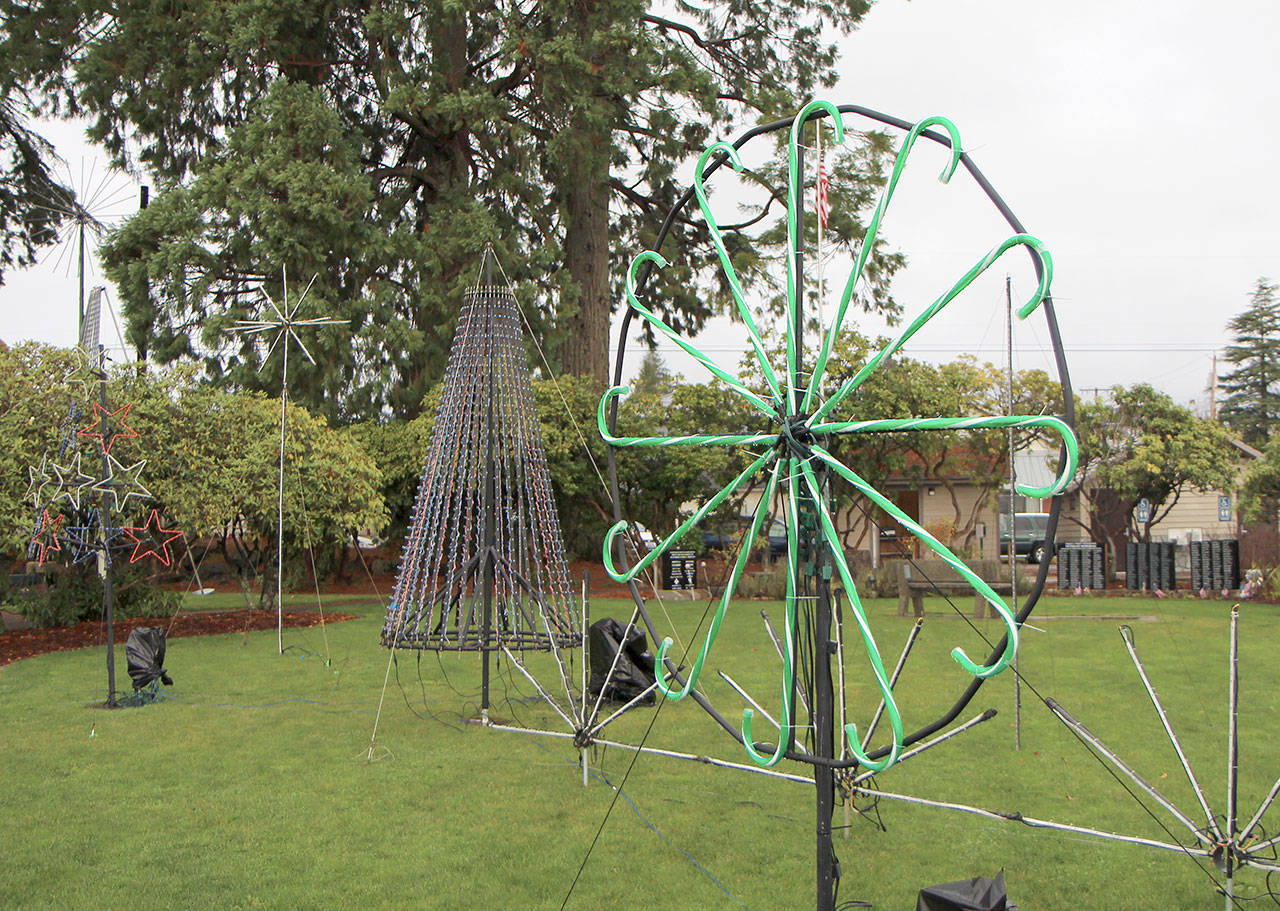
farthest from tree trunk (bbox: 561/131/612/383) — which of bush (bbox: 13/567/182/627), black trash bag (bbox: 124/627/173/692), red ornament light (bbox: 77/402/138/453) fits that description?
black trash bag (bbox: 124/627/173/692)

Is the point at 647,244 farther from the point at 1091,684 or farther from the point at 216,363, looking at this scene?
the point at 1091,684

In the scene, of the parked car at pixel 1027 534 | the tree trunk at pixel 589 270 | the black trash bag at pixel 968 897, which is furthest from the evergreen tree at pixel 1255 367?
the black trash bag at pixel 968 897

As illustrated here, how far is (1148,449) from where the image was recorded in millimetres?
20609

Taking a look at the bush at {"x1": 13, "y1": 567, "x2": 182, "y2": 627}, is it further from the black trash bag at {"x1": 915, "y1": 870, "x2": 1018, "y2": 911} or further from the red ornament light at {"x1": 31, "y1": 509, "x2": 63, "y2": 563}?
the black trash bag at {"x1": 915, "y1": 870, "x2": 1018, "y2": 911}

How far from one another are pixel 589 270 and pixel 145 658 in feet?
44.7

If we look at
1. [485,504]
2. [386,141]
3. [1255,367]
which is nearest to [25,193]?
[386,141]

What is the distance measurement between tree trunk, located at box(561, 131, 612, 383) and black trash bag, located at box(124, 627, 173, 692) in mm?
11784

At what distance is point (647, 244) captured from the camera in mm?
22156

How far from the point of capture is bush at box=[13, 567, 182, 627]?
15133mm

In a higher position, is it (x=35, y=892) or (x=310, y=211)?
(x=310, y=211)

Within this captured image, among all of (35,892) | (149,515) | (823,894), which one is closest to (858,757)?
(823,894)

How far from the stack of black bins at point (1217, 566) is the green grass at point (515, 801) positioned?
9.43 metres

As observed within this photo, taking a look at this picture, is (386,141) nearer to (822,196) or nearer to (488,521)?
(488,521)

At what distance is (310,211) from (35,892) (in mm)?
14090
